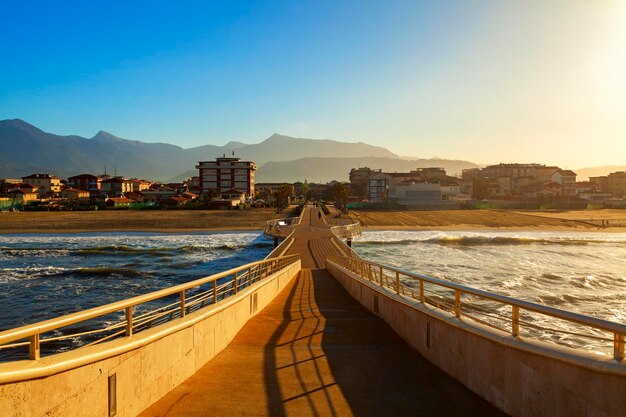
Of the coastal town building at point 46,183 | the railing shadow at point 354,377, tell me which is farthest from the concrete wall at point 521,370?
the coastal town building at point 46,183

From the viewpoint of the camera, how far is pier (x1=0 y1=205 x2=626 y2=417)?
11.9 feet

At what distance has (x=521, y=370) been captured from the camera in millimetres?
4539

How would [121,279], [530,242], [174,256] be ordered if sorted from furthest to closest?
1. [530,242]
2. [174,256]
3. [121,279]

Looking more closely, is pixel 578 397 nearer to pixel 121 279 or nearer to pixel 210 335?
pixel 210 335

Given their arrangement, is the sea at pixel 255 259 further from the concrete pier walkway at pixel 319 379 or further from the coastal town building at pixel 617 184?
the coastal town building at pixel 617 184

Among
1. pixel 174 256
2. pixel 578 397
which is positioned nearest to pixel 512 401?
pixel 578 397

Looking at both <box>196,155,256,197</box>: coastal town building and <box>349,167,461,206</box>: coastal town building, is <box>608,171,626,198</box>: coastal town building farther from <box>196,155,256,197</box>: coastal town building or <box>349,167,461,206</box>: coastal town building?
<box>196,155,256,197</box>: coastal town building

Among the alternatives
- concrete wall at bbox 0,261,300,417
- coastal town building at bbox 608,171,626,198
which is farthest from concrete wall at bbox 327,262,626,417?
coastal town building at bbox 608,171,626,198

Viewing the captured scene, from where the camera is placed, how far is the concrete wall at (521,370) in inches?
144

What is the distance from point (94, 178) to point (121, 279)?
145 metres

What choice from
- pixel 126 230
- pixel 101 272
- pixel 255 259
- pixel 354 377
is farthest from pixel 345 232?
pixel 354 377

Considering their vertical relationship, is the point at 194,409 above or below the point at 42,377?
below

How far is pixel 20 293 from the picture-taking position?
2223cm

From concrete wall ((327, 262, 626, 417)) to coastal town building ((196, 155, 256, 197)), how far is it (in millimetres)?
138307
